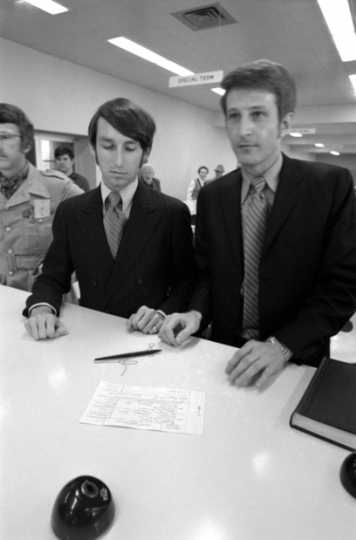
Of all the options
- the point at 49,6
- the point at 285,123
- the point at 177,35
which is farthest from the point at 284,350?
the point at 177,35

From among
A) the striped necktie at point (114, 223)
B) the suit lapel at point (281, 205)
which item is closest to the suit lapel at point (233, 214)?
the suit lapel at point (281, 205)

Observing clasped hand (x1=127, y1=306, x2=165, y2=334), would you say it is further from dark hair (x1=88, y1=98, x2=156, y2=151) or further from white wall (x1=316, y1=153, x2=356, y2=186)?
white wall (x1=316, y1=153, x2=356, y2=186)

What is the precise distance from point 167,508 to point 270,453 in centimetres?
22

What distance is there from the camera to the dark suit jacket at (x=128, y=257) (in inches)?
53.2

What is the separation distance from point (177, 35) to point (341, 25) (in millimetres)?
1970

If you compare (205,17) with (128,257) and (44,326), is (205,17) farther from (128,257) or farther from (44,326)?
(44,326)

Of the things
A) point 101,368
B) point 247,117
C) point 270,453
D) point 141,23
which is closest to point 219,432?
point 270,453

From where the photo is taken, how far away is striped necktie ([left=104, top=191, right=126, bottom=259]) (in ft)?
4.51

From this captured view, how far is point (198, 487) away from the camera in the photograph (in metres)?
0.59

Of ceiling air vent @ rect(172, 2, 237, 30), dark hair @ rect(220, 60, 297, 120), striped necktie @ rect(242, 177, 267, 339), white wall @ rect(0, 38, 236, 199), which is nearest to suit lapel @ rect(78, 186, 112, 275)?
striped necktie @ rect(242, 177, 267, 339)

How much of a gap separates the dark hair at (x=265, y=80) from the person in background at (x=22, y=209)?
1013mm

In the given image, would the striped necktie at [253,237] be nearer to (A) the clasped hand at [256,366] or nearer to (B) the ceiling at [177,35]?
(A) the clasped hand at [256,366]

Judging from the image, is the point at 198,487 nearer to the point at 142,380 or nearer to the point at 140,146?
the point at 142,380

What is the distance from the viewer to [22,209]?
5.66 feet
